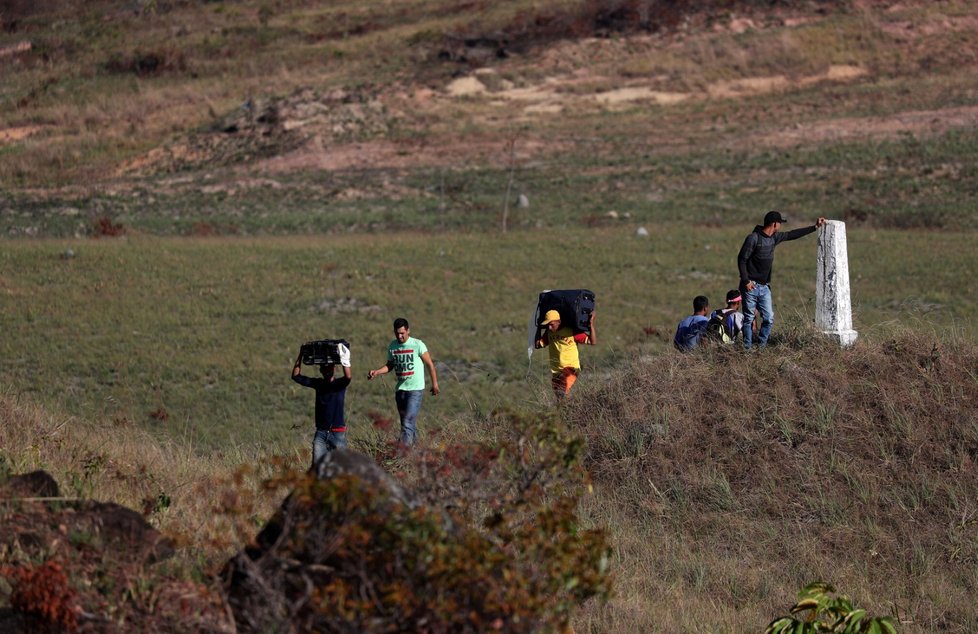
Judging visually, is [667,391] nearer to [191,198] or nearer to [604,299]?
[604,299]

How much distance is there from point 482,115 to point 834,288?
133 ft

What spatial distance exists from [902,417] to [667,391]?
2078mm

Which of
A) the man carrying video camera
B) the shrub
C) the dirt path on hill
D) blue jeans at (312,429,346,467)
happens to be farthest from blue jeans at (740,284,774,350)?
the dirt path on hill

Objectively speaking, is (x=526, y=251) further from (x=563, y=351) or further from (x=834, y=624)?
(x=834, y=624)

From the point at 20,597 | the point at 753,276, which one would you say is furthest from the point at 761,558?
the point at 20,597

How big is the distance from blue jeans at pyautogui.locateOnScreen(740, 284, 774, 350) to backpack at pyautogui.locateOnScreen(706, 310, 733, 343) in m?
0.20

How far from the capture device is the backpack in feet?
37.9

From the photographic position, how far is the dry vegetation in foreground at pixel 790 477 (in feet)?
26.9

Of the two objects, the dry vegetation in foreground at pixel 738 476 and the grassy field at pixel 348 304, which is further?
the grassy field at pixel 348 304

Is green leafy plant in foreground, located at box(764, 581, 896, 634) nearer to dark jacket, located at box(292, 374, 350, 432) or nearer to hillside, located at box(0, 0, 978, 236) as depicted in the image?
dark jacket, located at box(292, 374, 350, 432)

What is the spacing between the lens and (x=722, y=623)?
735 cm

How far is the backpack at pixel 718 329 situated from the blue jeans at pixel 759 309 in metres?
0.20

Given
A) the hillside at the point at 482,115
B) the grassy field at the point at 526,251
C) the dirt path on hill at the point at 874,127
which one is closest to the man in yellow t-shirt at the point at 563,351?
the grassy field at the point at 526,251

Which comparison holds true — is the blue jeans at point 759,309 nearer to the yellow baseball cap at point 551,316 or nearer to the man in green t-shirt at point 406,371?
the yellow baseball cap at point 551,316
